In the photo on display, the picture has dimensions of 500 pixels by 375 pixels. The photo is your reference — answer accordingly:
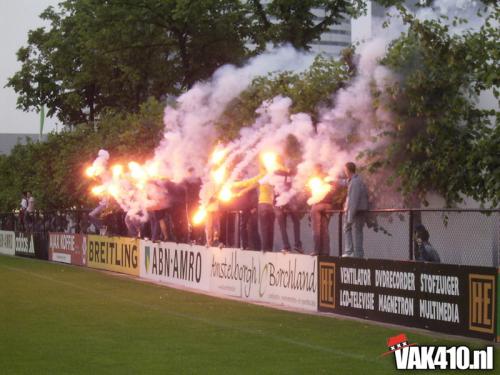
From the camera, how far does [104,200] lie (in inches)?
1387

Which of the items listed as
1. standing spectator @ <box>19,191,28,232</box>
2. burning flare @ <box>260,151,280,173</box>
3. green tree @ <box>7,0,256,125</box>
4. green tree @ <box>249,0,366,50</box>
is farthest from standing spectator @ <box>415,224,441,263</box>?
standing spectator @ <box>19,191,28,232</box>

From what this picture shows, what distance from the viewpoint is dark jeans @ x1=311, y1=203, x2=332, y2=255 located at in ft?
65.3

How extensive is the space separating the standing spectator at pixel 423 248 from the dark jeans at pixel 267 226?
548 cm

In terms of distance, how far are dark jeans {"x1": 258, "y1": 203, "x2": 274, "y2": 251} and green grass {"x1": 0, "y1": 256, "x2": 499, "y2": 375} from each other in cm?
144

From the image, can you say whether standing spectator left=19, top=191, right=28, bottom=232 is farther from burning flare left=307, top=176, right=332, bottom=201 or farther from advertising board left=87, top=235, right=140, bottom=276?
burning flare left=307, top=176, right=332, bottom=201

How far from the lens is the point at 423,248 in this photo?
16844 millimetres

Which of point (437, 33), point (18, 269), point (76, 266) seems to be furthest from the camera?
point (76, 266)

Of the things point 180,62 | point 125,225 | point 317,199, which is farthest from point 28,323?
point 180,62

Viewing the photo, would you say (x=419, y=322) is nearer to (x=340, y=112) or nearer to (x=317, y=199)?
(x=317, y=199)

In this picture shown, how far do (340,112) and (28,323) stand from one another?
29.8ft

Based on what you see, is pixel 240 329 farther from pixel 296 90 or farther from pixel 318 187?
pixel 296 90

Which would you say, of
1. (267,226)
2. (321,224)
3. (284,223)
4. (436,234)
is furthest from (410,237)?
(267,226)

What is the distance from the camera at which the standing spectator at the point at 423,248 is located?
54.9 feet

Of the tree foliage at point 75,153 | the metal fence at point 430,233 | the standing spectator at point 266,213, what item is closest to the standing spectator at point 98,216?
the tree foliage at point 75,153
